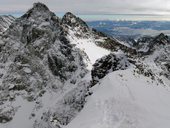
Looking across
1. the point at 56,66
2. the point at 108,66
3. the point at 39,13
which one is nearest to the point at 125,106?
the point at 108,66

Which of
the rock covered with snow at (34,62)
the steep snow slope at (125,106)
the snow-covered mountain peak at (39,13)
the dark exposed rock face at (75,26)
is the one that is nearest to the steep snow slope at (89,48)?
the dark exposed rock face at (75,26)

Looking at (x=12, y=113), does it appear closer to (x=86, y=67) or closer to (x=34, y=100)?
(x=34, y=100)

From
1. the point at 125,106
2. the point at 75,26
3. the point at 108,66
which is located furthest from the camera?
the point at 75,26

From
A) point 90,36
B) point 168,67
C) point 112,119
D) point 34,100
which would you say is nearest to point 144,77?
point 112,119

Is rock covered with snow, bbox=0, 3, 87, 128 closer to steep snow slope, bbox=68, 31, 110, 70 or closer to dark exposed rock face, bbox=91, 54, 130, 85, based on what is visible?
steep snow slope, bbox=68, 31, 110, 70

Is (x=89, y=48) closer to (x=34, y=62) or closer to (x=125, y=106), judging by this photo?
(x=34, y=62)

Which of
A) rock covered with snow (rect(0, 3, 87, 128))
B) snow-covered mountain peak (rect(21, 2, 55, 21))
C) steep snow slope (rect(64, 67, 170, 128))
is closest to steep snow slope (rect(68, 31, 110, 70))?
rock covered with snow (rect(0, 3, 87, 128))

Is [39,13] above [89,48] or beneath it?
above
